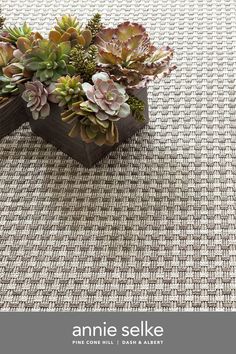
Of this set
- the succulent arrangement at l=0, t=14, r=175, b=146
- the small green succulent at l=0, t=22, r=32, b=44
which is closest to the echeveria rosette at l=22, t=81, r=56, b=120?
the succulent arrangement at l=0, t=14, r=175, b=146

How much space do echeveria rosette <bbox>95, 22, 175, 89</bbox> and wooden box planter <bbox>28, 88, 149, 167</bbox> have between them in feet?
0.10

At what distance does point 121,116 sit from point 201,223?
18 cm

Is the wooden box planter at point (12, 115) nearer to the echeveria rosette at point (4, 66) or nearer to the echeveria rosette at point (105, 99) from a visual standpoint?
the echeveria rosette at point (4, 66)

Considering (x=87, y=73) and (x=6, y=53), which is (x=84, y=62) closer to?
(x=87, y=73)

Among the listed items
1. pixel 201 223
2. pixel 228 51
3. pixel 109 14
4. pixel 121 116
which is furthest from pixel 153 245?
pixel 109 14

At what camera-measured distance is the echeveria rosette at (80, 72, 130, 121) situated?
2.85 ft

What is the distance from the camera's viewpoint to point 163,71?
0.92 meters

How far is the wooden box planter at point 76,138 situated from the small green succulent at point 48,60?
45 mm

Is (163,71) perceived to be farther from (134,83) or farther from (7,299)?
(7,299)

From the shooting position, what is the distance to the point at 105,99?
87 cm
